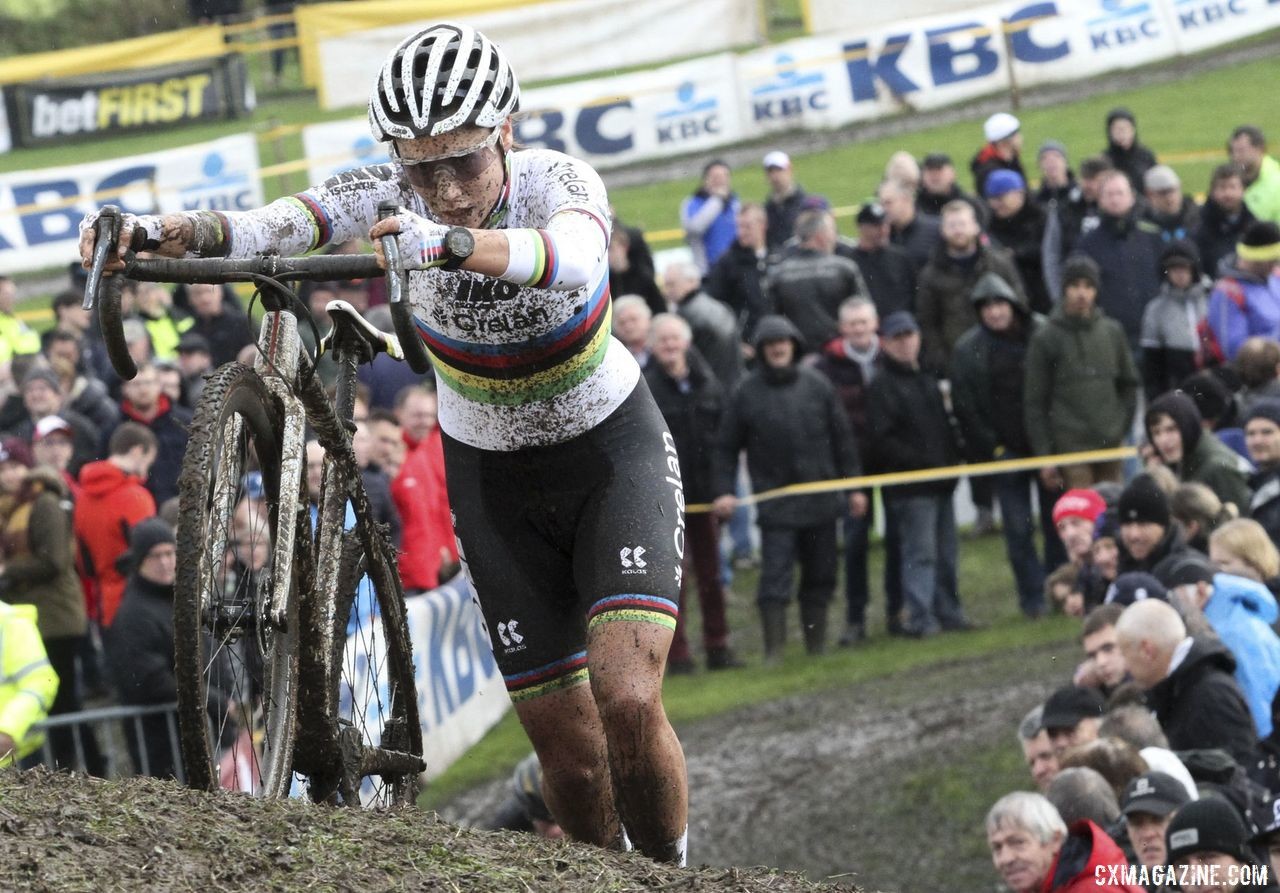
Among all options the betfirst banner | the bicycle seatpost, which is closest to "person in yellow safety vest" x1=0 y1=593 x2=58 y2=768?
the bicycle seatpost

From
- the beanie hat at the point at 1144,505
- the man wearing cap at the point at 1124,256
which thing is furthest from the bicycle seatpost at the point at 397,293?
the man wearing cap at the point at 1124,256

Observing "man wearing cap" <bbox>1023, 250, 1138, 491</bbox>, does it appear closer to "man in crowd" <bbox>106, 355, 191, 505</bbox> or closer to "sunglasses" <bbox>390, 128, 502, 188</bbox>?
"man in crowd" <bbox>106, 355, 191, 505</bbox>

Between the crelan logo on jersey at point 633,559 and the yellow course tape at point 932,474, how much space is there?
799cm

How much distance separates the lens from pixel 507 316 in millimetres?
6121

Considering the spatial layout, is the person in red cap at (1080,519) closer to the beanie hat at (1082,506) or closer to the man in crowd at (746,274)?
the beanie hat at (1082,506)

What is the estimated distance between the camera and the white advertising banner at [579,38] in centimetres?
3095

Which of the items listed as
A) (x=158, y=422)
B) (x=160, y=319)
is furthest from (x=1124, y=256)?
(x=160, y=319)

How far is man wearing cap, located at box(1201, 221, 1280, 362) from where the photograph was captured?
14.6 meters

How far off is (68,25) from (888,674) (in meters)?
28.2

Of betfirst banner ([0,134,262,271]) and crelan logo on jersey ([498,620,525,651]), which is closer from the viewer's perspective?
crelan logo on jersey ([498,620,525,651])

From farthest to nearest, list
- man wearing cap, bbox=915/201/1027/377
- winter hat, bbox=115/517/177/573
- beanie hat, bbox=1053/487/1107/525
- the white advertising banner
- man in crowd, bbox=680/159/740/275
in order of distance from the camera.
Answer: the white advertising banner → man in crowd, bbox=680/159/740/275 → man wearing cap, bbox=915/201/1027/377 → beanie hat, bbox=1053/487/1107/525 → winter hat, bbox=115/517/177/573

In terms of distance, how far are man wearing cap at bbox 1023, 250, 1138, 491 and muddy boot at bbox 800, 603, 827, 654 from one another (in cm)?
196

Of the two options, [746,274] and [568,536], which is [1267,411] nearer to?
[746,274]

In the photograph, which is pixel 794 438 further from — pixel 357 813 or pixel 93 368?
pixel 357 813
